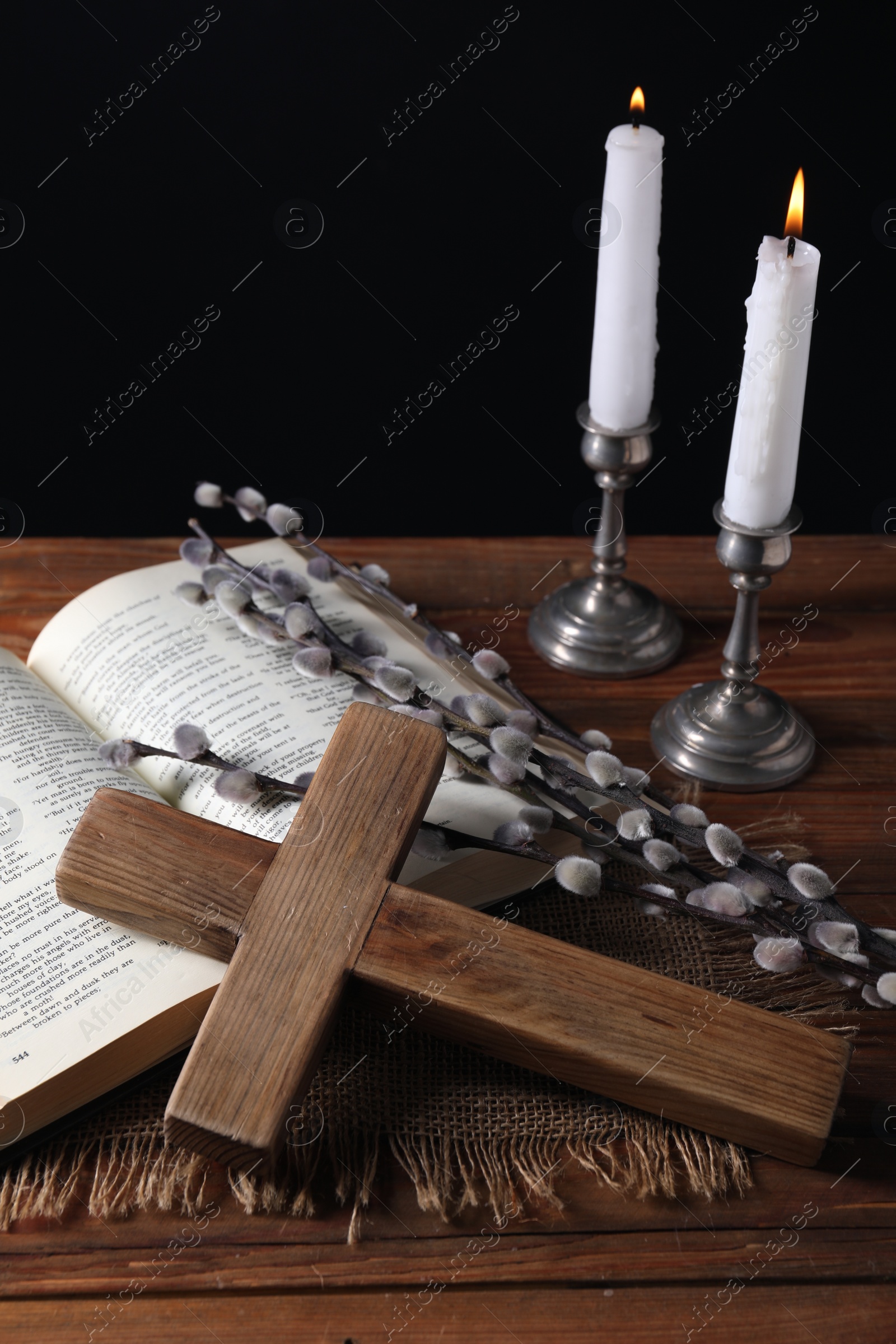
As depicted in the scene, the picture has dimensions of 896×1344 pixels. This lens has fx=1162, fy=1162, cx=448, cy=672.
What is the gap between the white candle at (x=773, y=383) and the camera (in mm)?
679

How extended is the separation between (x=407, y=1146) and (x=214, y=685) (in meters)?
0.37

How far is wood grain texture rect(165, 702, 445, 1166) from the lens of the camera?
55 centimetres

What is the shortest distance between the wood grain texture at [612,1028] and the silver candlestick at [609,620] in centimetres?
38

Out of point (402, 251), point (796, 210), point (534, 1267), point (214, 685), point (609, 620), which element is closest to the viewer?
point (534, 1267)

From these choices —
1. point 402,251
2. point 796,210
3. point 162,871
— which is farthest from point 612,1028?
point 402,251

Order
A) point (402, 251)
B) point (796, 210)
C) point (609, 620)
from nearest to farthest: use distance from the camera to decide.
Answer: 1. point (796, 210)
2. point (609, 620)
3. point (402, 251)

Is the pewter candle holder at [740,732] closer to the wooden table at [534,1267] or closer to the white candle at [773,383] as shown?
the white candle at [773,383]

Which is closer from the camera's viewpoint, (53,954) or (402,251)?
(53,954)

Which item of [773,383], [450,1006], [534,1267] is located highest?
[773,383]

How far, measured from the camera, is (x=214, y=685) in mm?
833

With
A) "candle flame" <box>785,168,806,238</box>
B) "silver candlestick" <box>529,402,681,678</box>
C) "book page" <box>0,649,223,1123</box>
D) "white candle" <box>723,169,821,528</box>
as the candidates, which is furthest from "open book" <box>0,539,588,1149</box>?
"candle flame" <box>785,168,806,238</box>

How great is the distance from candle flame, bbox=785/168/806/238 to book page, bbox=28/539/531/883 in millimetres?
374

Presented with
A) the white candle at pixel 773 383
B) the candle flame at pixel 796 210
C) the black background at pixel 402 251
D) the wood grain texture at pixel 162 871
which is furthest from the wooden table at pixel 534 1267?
the black background at pixel 402 251

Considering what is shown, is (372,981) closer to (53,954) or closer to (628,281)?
(53,954)
